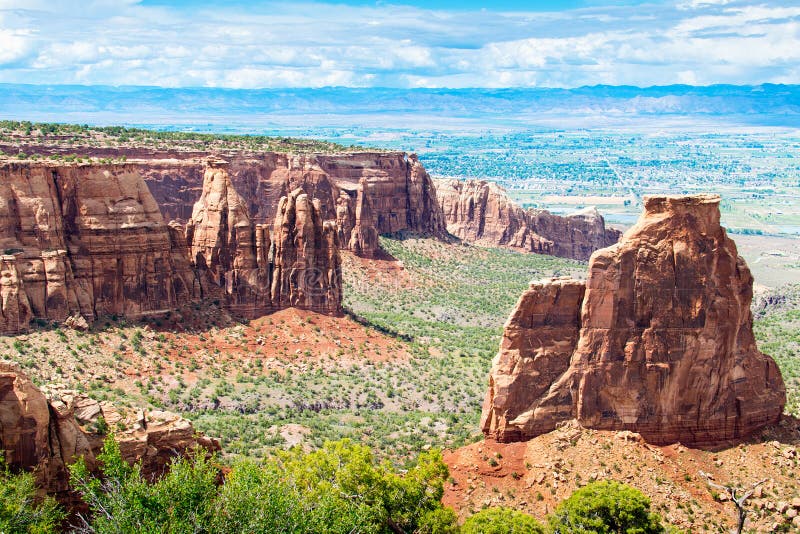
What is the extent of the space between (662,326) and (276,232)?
35.8 m

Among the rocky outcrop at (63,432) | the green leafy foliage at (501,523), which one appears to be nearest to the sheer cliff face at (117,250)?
the rocky outcrop at (63,432)

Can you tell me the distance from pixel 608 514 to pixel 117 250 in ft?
120

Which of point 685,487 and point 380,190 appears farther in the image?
point 380,190

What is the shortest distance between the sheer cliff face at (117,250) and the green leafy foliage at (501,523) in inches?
1291

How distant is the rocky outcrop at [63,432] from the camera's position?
3158 cm

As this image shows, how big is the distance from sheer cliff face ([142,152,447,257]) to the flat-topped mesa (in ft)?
169

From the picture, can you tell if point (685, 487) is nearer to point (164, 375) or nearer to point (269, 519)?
point (269, 519)

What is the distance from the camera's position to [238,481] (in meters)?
31.4

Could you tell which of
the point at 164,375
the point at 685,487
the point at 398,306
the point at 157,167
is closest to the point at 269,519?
the point at 685,487

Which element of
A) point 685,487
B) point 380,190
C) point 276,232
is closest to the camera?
point 685,487

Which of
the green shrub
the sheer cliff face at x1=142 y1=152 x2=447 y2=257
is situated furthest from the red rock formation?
the green shrub

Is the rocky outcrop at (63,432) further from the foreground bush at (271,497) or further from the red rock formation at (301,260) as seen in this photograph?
the red rock formation at (301,260)

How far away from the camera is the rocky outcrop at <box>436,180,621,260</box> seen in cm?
13738

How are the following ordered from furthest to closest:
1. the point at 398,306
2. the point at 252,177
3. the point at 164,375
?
1. the point at 252,177
2. the point at 398,306
3. the point at 164,375
